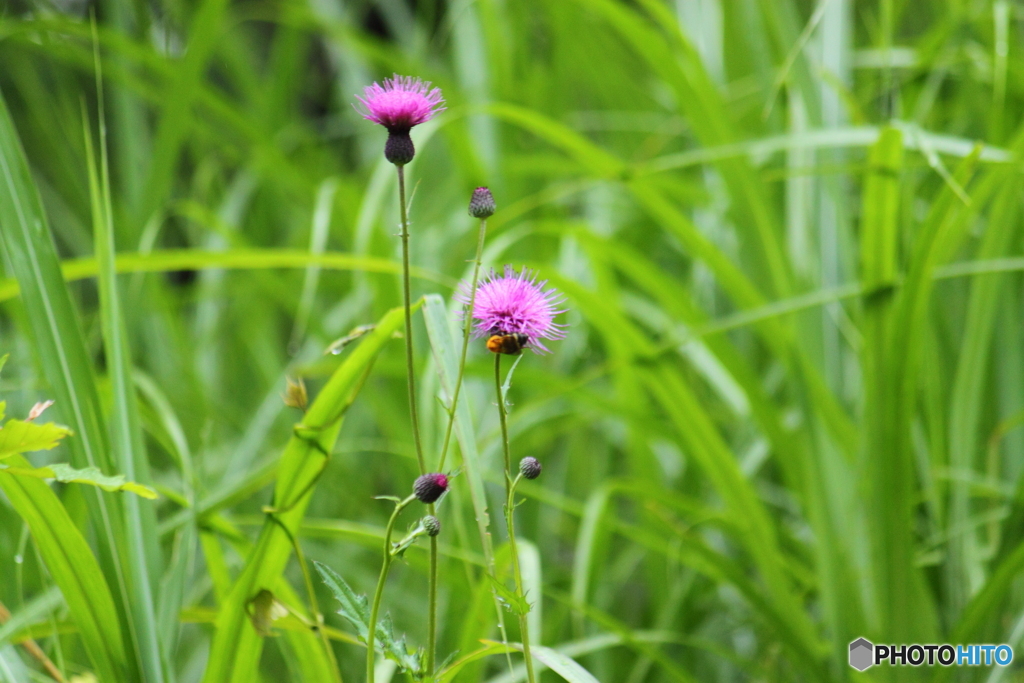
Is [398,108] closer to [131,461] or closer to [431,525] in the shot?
[431,525]

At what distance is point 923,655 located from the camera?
649 millimetres

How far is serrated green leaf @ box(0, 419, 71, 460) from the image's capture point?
1.01 feet

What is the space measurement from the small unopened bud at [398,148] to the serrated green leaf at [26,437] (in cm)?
17

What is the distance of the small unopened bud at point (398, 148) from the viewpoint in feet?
0.98

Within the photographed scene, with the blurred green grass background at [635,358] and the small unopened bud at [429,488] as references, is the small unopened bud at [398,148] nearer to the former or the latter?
the small unopened bud at [429,488]

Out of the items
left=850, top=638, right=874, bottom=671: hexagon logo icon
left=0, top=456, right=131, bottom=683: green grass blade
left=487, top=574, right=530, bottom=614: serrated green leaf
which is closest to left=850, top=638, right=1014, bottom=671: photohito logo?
left=850, top=638, right=874, bottom=671: hexagon logo icon

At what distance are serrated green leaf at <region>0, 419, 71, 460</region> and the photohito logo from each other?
24.7 inches

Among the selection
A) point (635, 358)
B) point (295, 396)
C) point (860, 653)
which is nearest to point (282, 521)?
point (295, 396)

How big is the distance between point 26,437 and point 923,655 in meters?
0.69

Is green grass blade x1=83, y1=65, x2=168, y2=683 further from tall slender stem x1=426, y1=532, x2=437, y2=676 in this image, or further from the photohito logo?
the photohito logo

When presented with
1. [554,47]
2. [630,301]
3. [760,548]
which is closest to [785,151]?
[630,301]

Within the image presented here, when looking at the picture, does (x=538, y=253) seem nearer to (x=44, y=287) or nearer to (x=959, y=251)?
(x=959, y=251)

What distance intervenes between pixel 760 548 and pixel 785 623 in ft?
0.21

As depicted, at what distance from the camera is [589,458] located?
112 cm
